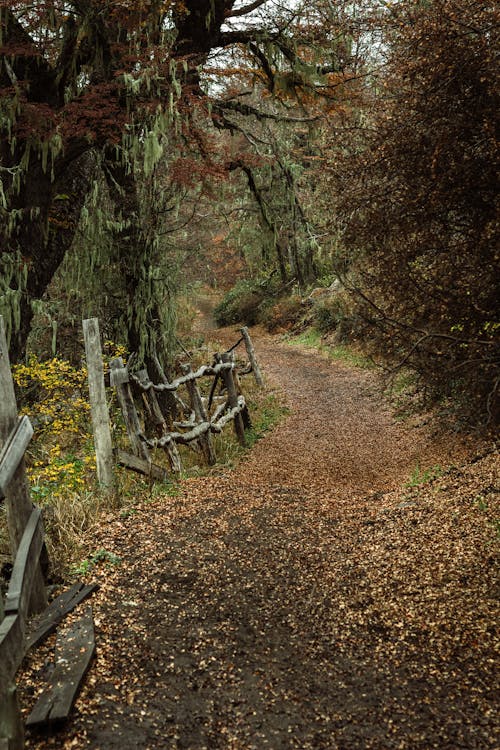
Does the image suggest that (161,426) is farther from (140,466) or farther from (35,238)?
(35,238)

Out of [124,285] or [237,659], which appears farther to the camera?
[124,285]

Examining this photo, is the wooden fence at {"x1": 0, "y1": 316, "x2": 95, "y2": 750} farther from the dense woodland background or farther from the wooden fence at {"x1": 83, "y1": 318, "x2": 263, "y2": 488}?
the dense woodland background

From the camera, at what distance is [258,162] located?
893 cm

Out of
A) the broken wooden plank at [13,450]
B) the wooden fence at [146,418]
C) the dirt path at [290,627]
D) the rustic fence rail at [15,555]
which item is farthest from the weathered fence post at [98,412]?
the broken wooden plank at [13,450]

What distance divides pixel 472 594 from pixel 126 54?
6969mm

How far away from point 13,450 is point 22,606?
79 centimetres

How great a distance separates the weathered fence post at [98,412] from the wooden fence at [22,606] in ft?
6.84

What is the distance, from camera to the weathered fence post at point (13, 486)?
3.28 metres

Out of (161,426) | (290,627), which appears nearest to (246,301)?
(161,426)

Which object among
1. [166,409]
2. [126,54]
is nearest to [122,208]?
[126,54]

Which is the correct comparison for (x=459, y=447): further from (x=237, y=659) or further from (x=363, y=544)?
(x=237, y=659)

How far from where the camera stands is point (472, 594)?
12.4 feet

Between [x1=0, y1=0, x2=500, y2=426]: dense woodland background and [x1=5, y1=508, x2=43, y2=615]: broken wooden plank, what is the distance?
114 inches

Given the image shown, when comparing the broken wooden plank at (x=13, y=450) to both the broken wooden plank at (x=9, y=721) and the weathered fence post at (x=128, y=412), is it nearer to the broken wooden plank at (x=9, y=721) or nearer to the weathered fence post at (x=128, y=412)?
the broken wooden plank at (x=9, y=721)
